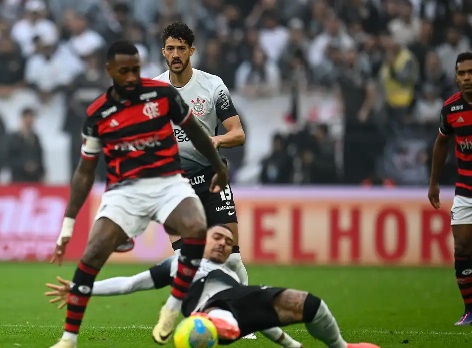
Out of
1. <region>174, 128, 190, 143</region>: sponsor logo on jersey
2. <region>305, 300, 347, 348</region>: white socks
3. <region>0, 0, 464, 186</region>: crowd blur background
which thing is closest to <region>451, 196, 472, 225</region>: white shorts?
<region>174, 128, 190, 143</region>: sponsor logo on jersey

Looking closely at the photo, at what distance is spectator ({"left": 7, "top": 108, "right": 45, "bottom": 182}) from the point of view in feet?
63.9

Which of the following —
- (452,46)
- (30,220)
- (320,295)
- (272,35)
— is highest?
(272,35)

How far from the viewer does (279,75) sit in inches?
798

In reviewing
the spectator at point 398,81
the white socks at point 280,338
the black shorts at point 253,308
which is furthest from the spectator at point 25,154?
the black shorts at point 253,308

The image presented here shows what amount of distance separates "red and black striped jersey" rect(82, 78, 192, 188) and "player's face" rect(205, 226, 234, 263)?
0.55 metres

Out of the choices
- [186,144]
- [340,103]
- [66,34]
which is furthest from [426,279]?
[66,34]

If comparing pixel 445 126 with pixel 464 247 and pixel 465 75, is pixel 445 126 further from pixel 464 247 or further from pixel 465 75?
pixel 464 247

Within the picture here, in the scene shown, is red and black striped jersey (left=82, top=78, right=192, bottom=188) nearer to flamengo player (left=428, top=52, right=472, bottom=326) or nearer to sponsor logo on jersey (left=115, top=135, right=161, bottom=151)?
sponsor logo on jersey (left=115, top=135, right=161, bottom=151)

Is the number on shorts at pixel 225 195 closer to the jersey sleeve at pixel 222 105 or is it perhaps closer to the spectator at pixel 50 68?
the jersey sleeve at pixel 222 105

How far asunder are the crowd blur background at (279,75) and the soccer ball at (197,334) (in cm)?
1200

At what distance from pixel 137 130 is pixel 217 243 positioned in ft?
3.39

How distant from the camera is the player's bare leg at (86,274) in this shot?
744 cm

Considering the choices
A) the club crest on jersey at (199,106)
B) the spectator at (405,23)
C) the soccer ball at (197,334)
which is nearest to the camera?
the soccer ball at (197,334)

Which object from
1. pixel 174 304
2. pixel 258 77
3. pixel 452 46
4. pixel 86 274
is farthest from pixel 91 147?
pixel 452 46
